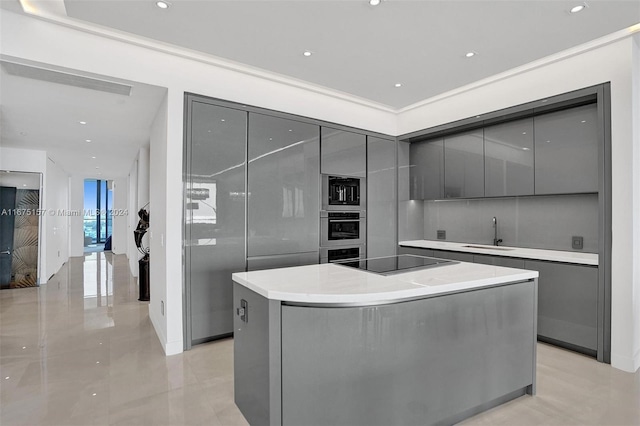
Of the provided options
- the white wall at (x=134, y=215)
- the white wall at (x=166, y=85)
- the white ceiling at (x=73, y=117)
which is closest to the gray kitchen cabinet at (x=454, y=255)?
the white wall at (x=166, y=85)

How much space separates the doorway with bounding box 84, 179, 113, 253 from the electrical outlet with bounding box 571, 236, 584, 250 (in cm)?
1359

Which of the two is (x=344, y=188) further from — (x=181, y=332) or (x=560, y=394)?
(x=560, y=394)

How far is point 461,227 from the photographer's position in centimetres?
477

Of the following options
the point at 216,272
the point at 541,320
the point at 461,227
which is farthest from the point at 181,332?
the point at 461,227

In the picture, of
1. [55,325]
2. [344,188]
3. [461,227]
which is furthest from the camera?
[461,227]

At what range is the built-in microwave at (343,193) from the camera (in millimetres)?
4180

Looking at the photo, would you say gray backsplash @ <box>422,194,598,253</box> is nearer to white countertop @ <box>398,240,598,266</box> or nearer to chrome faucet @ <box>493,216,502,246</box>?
chrome faucet @ <box>493,216,502,246</box>

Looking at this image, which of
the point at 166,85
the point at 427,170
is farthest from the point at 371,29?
the point at 427,170

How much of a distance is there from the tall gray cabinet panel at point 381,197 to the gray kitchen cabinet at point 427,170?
1.04ft

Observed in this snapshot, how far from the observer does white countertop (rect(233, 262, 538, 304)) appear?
1.72 m

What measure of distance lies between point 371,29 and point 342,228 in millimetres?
2404

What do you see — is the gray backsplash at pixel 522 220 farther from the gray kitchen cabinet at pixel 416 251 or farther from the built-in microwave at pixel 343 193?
the built-in microwave at pixel 343 193

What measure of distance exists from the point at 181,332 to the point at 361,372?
2106 mm

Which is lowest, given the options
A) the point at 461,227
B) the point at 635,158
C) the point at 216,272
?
the point at 216,272
